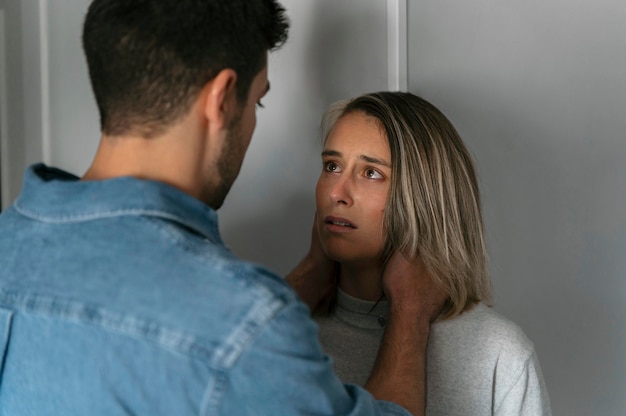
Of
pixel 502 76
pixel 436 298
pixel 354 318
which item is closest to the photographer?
pixel 436 298

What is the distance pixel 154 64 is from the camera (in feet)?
2.92

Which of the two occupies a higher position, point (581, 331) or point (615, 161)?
point (615, 161)

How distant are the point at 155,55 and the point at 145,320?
313 millimetres

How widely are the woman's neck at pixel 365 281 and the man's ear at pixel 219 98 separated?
2.24ft

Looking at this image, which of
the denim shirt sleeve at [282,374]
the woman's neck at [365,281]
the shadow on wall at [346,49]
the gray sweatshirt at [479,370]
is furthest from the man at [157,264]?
the shadow on wall at [346,49]

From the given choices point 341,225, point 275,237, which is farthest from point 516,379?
point 275,237

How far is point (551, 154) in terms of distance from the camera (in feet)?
5.41

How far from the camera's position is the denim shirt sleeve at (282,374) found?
2.57 ft

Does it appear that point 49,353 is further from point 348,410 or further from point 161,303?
point 348,410

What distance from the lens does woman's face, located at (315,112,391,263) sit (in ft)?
4.86

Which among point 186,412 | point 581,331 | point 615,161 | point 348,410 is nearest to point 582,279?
point 581,331

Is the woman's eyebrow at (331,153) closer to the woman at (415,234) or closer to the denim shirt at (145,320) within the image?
the woman at (415,234)

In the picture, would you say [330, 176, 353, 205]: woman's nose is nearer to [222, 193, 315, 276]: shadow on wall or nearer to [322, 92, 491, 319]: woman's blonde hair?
[322, 92, 491, 319]: woman's blonde hair

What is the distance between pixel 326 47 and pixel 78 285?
109cm
